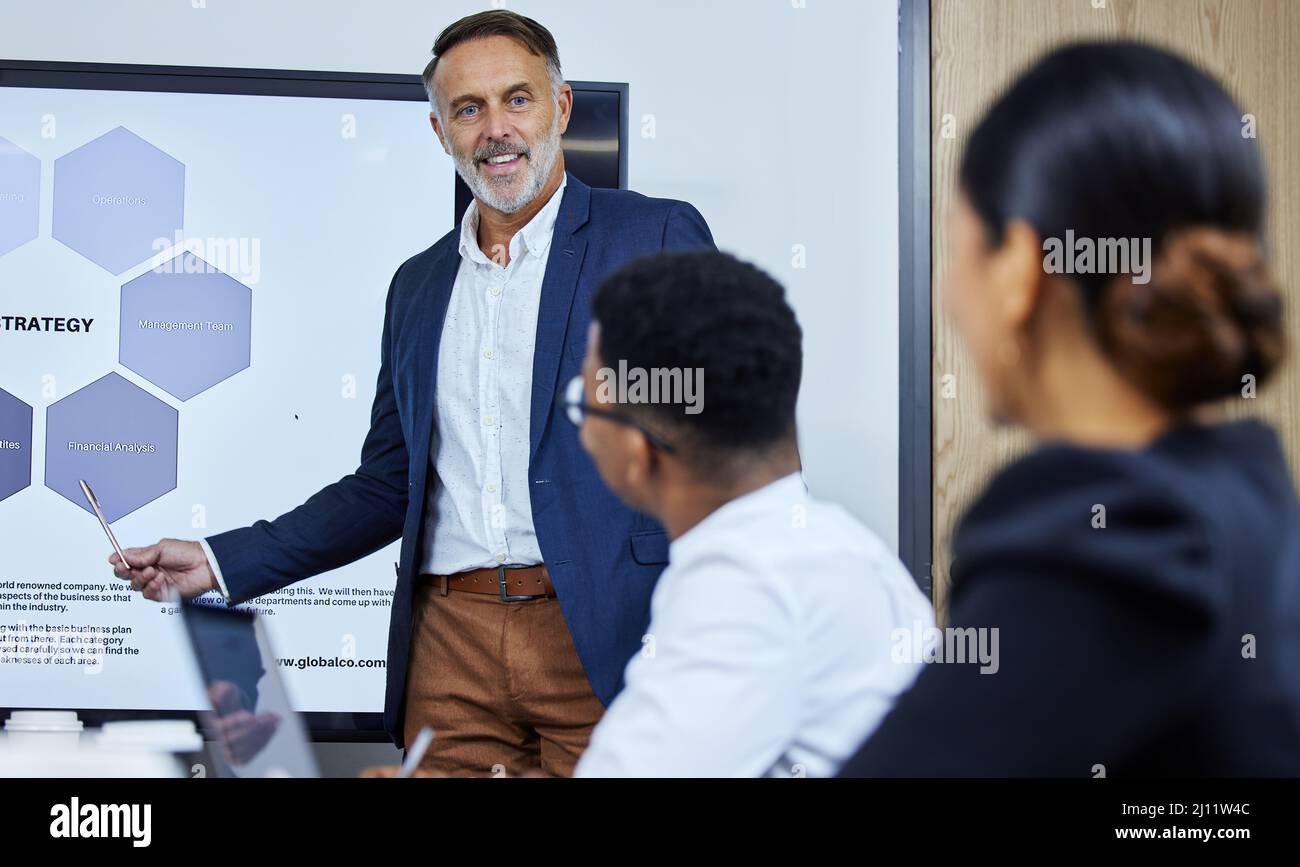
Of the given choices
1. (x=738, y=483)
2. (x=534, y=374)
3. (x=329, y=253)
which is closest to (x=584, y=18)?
(x=329, y=253)

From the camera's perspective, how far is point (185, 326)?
1876 millimetres

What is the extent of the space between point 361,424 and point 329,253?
31cm

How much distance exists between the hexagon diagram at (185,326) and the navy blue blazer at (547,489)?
41 centimetres

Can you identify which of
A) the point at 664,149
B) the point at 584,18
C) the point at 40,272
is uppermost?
the point at 584,18

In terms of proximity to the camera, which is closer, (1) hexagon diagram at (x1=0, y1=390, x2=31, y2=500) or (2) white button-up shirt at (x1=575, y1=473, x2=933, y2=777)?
(2) white button-up shirt at (x1=575, y1=473, x2=933, y2=777)

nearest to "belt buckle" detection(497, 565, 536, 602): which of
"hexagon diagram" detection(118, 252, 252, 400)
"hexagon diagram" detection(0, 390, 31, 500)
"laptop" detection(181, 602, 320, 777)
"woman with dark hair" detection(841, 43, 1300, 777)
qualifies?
"laptop" detection(181, 602, 320, 777)

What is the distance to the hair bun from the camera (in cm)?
57

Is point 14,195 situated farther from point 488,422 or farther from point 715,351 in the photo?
point 715,351

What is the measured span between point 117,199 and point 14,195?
0.18m

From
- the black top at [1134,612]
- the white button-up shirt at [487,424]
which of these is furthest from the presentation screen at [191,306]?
the black top at [1134,612]

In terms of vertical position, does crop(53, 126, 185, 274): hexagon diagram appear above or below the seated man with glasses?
above

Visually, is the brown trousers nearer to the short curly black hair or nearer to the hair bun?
the short curly black hair

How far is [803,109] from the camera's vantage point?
1.88m

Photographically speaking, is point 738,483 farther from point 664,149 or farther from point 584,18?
point 584,18
